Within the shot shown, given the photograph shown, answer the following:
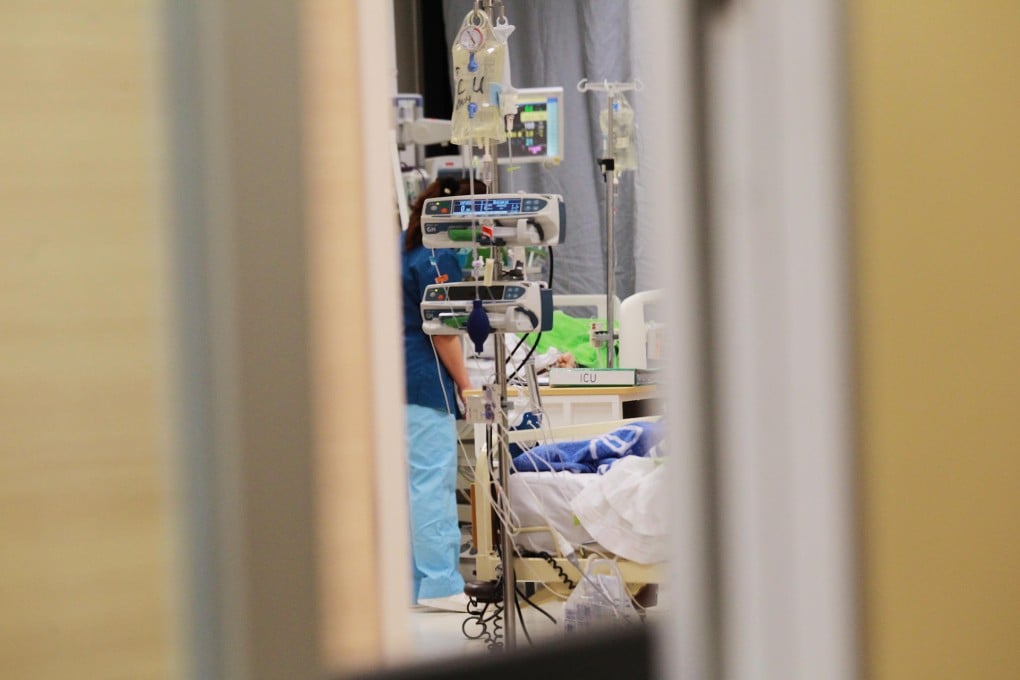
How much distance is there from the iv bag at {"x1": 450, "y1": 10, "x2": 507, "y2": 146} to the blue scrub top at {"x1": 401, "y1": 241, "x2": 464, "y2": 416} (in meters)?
0.72

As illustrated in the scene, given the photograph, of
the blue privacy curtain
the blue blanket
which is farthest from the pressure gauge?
the blue privacy curtain

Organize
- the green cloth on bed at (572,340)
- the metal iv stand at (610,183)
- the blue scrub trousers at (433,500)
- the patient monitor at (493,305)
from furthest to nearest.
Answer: the green cloth on bed at (572,340) < the metal iv stand at (610,183) < the blue scrub trousers at (433,500) < the patient monitor at (493,305)

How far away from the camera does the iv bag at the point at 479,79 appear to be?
2.86m

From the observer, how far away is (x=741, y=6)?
875 millimetres

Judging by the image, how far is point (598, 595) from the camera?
9.70ft

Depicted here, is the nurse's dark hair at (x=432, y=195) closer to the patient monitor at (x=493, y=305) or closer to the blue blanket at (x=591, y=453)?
the patient monitor at (x=493, y=305)

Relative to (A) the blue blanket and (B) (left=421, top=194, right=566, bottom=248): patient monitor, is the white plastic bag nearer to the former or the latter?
(A) the blue blanket

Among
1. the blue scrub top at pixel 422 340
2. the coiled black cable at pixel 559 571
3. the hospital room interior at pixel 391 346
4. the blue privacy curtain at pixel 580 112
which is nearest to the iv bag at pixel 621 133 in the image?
the blue scrub top at pixel 422 340

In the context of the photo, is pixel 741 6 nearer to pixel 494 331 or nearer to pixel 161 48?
pixel 161 48

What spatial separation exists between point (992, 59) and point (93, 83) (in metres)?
0.89

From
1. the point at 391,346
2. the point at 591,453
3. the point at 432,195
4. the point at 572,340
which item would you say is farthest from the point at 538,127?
the point at 391,346

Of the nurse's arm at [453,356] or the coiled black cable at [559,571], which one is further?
the nurse's arm at [453,356]

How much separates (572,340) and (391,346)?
165 inches

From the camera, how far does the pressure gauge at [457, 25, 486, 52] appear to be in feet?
9.38
